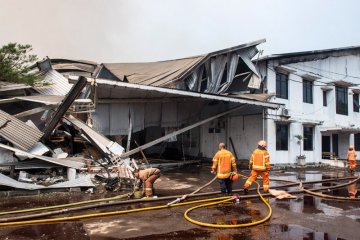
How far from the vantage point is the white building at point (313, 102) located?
64.5 ft

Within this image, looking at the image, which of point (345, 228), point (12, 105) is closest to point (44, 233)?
point (345, 228)

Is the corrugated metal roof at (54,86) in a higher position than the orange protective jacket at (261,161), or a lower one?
higher

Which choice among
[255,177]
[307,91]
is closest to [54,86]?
[255,177]

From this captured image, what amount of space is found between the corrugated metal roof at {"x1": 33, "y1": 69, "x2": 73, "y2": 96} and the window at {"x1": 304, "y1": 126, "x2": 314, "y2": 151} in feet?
49.2

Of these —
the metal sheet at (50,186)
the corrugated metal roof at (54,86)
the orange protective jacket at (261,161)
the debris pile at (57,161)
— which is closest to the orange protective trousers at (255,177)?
the orange protective jacket at (261,161)

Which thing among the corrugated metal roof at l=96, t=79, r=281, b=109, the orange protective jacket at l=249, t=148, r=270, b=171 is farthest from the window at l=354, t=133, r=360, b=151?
the orange protective jacket at l=249, t=148, r=270, b=171

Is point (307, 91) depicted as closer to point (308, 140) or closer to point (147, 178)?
point (308, 140)

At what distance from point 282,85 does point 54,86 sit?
13768mm

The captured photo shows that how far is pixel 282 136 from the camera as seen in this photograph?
65.7ft

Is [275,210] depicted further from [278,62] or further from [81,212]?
[278,62]

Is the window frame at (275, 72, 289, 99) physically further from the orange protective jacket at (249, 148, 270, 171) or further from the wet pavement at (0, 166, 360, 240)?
the wet pavement at (0, 166, 360, 240)

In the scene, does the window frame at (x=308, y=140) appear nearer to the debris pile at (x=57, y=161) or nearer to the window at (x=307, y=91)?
the window at (x=307, y=91)

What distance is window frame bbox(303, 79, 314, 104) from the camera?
21.8 m

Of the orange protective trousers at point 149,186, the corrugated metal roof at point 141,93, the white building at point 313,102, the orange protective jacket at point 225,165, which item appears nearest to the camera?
the orange protective trousers at point 149,186
